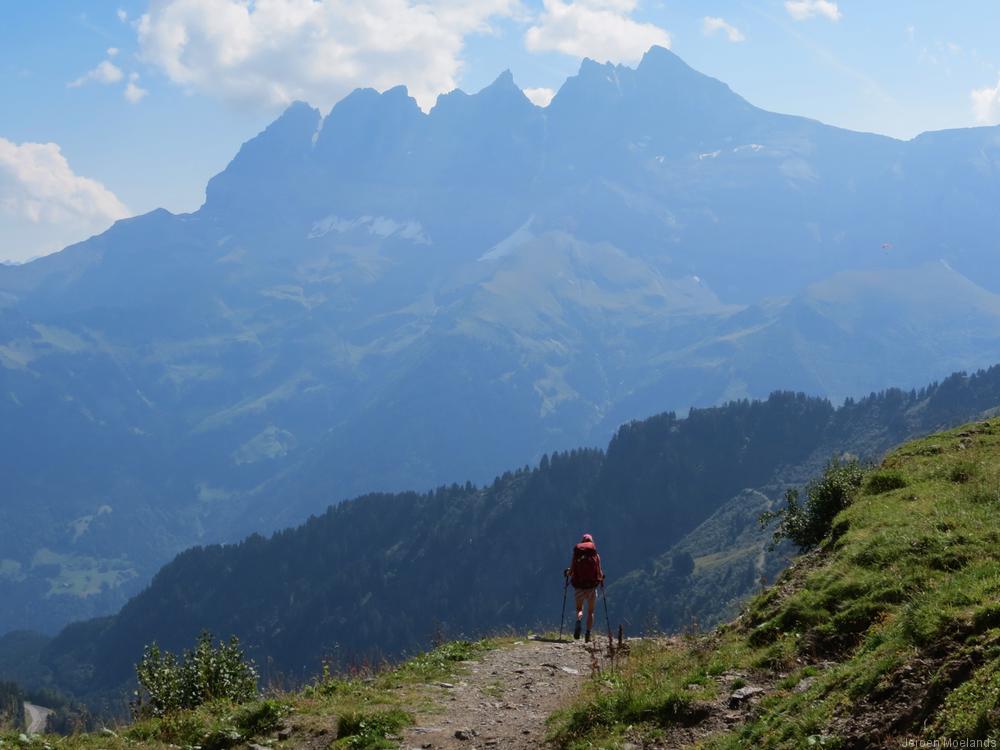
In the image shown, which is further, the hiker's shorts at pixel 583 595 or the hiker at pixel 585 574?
the hiker's shorts at pixel 583 595

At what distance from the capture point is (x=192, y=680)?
20.7 metres

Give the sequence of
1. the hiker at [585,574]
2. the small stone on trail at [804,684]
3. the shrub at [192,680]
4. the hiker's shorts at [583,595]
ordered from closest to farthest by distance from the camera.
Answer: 1. the small stone on trail at [804,684]
2. the shrub at [192,680]
3. the hiker at [585,574]
4. the hiker's shorts at [583,595]

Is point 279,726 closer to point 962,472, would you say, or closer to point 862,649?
point 862,649

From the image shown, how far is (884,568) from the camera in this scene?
17.9 m

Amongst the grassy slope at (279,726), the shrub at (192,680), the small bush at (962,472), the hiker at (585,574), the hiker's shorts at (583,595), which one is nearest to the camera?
the grassy slope at (279,726)

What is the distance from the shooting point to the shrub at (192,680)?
64.9ft

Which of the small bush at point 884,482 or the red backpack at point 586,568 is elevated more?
the small bush at point 884,482

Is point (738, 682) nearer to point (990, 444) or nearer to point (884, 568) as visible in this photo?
point (884, 568)

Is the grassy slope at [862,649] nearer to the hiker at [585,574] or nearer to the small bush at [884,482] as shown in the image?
the small bush at [884,482]

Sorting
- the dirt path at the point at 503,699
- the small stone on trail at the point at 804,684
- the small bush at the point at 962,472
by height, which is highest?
the small bush at the point at 962,472

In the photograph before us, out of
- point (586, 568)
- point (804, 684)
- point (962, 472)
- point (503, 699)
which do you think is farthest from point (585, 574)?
point (804, 684)

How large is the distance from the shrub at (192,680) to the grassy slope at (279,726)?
99 cm

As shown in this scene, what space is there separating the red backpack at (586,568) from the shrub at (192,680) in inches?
379

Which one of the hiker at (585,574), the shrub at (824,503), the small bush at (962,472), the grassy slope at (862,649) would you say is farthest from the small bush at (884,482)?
the hiker at (585,574)
